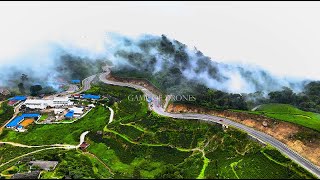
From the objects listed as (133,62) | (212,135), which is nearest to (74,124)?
(212,135)

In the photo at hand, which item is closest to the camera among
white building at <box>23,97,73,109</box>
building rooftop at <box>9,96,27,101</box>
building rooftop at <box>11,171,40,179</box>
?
building rooftop at <box>11,171,40,179</box>

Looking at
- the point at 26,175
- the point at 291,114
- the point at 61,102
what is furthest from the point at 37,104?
the point at 291,114

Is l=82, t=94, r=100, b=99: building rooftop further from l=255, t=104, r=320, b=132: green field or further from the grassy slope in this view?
l=255, t=104, r=320, b=132: green field

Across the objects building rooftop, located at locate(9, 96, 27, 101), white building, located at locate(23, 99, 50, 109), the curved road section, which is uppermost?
the curved road section

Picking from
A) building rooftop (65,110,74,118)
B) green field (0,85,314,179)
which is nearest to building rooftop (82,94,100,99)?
building rooftop (65,110,74,118)

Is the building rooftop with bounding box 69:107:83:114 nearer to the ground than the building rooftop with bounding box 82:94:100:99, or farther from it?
nearer to the ground
